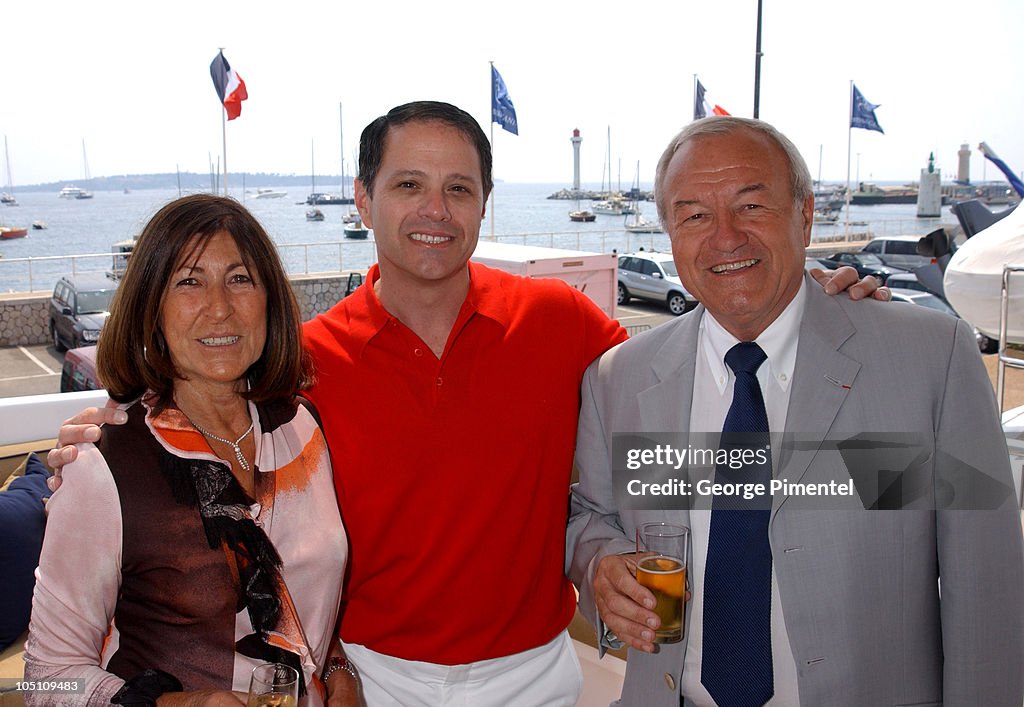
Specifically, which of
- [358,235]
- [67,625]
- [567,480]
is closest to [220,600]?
[67,625]

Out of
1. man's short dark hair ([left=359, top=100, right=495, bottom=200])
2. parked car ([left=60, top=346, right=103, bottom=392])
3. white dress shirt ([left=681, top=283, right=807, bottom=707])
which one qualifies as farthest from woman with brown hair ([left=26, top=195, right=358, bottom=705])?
parked car ([left=60, top=346, right=103, bottom=392])


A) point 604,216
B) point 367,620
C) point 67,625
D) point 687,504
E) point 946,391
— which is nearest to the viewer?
point 67,625

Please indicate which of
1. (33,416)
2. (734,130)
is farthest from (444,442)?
(33,416)

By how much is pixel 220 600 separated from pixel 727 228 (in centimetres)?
127

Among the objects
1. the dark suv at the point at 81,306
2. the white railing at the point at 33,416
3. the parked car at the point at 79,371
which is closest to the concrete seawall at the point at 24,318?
the dark suv at the point at 81,306

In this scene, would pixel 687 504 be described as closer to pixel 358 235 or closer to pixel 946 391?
pixel 946 391

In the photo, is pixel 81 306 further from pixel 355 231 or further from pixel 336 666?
pixel 355 231

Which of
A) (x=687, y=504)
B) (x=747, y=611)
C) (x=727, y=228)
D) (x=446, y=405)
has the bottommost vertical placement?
(x=747, y=611)

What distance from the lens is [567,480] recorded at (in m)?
2.07

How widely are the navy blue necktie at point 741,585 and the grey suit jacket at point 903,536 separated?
37 millimetres

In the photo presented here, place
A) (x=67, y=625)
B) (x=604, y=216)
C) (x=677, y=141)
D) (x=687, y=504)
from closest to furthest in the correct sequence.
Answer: (x=67, y=625) < (x=687, y=504) < (x=677, y=141) < (x=604, y=216)

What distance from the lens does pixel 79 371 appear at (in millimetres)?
5891

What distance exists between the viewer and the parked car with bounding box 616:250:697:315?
1786 centimetres

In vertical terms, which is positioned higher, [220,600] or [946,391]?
[946,391]
